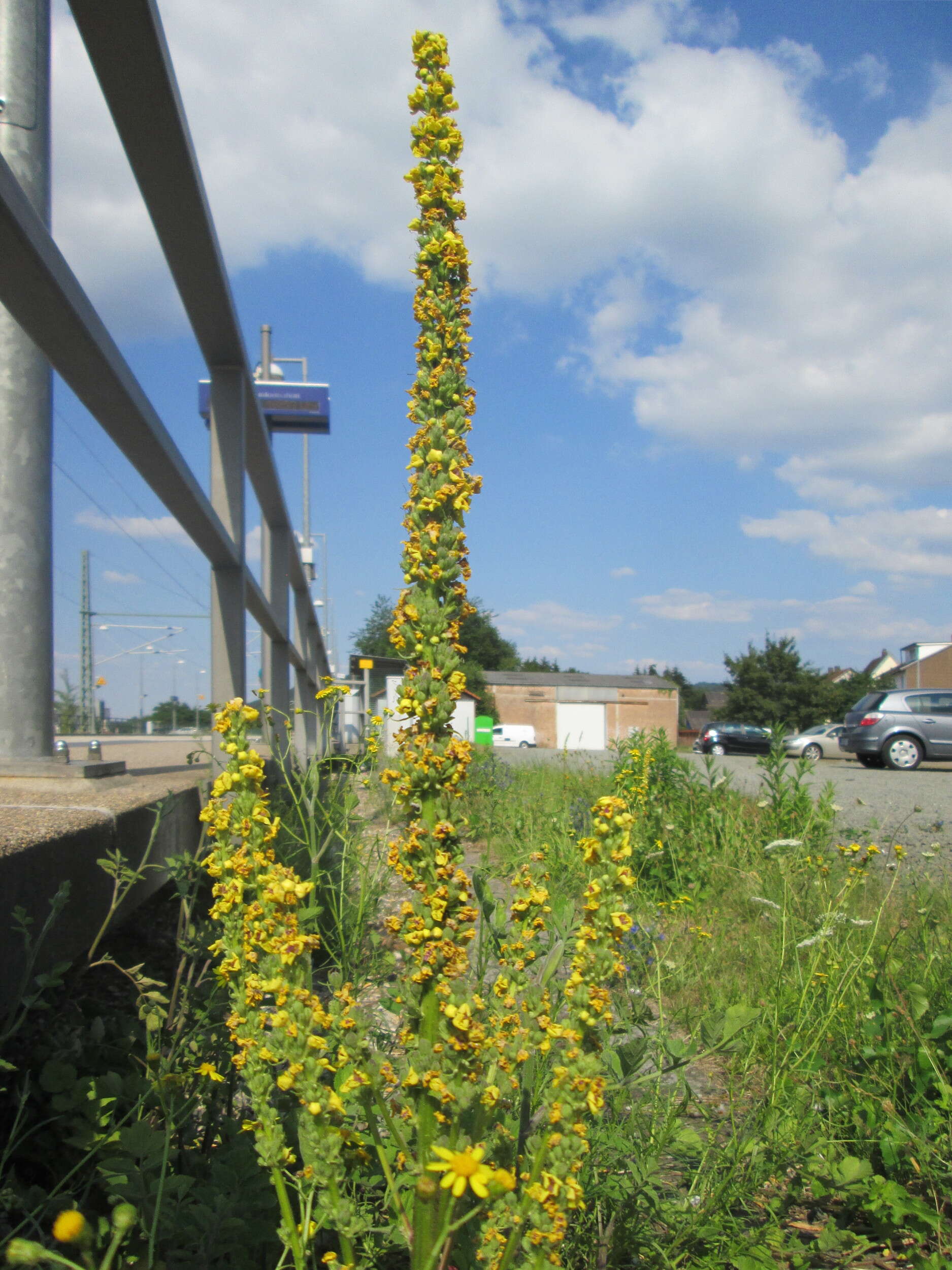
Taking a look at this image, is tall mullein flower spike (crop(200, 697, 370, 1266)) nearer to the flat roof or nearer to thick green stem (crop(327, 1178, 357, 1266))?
thick green stem (crop(327, 1178, 357, 1266))

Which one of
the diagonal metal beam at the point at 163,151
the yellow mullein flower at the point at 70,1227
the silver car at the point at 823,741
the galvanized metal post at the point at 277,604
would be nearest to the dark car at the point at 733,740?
the silver car at the point at 823,741

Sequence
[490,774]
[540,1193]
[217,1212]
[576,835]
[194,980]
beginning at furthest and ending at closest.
→ [490,774] < [576,835] < [194,980] < [217,1212] < [540,1193]

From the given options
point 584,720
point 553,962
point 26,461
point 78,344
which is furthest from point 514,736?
point 553,962

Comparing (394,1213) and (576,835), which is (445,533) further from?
(576,835)

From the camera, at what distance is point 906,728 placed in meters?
18.7

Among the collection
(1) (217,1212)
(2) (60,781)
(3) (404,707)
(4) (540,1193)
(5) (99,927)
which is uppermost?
(3) (404,707)

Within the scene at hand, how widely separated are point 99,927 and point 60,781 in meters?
0.48

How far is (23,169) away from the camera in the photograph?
1.81 m

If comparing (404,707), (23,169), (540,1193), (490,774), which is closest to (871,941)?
(540,1193)

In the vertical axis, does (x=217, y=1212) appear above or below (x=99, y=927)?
below

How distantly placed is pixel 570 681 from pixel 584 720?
4.61 metres

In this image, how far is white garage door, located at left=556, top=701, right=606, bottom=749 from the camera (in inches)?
2222

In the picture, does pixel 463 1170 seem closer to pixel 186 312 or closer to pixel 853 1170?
pixel 853 1170

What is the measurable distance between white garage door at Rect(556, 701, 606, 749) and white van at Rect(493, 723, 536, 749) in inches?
122
